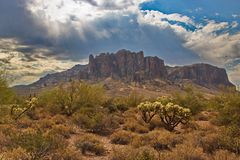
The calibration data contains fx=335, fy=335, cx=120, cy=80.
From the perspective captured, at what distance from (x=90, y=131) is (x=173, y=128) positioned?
5.50 meters

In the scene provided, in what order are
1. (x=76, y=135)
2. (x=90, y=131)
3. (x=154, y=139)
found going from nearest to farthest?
1. (x=154, y=139)
2. (x=76, y=135)
3. (x=90, y=131)

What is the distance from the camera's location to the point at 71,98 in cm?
2925

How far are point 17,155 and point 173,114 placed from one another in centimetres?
1343

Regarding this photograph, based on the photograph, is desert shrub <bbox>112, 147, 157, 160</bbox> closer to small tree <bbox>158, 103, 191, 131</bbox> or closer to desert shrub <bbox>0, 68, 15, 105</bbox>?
desert shrub <bbox>0, 68, 15, 105</bbox>

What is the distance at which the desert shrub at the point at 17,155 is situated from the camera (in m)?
11.0

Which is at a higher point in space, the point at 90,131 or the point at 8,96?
the point at 8,96

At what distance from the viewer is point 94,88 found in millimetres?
30922

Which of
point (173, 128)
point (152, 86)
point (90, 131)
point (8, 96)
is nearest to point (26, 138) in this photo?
point (8, 96)

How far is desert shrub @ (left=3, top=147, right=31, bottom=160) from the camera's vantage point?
11.0 metres

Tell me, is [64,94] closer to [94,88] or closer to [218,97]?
[94,88]

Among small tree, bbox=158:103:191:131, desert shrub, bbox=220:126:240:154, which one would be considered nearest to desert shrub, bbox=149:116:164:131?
small tree, bbox=158:103:191:131

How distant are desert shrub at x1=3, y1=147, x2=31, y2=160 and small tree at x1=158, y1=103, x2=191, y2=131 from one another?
12492 mm

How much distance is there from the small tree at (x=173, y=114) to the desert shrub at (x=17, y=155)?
41.0 ft

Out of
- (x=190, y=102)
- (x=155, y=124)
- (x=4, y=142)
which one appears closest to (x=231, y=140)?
(x=4, y=142)
